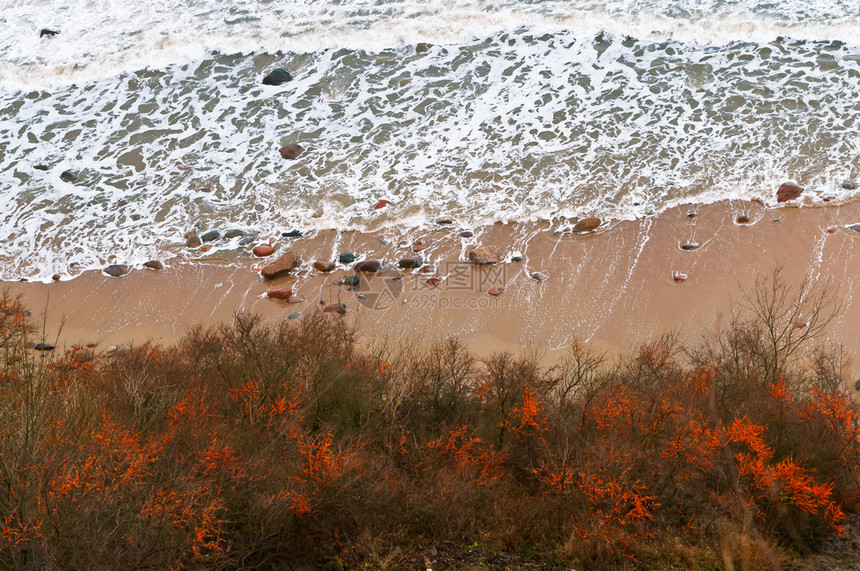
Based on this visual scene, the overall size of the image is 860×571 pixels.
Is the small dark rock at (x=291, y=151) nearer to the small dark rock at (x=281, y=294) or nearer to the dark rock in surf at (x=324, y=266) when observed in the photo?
the dark rock in surf at (x=324, y=266)

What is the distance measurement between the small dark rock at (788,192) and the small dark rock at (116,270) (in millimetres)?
22766

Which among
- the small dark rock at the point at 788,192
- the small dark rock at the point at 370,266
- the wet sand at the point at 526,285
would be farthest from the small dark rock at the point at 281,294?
the small dark rock at the point at 788,192

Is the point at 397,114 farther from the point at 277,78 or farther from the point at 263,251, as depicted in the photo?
the point at 263,251

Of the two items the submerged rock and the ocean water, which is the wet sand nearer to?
the submerged rock

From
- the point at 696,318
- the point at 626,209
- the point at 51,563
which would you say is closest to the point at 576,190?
the point at 626,209

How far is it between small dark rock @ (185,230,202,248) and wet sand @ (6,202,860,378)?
924mm

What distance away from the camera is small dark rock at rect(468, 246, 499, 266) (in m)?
23.8

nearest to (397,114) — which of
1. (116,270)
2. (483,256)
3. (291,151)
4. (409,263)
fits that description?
(291,151)

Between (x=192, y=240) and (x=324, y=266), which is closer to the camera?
(x=324, y=266)

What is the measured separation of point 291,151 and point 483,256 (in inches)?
392

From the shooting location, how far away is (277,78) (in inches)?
1278

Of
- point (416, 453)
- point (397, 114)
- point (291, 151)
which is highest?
point (397, 114)

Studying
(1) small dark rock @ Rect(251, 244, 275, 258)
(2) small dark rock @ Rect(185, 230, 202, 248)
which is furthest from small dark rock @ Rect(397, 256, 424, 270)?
(2) small dark rock @ Rect(185, 230, 202, 248)

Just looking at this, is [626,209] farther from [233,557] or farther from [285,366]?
[233,557]
